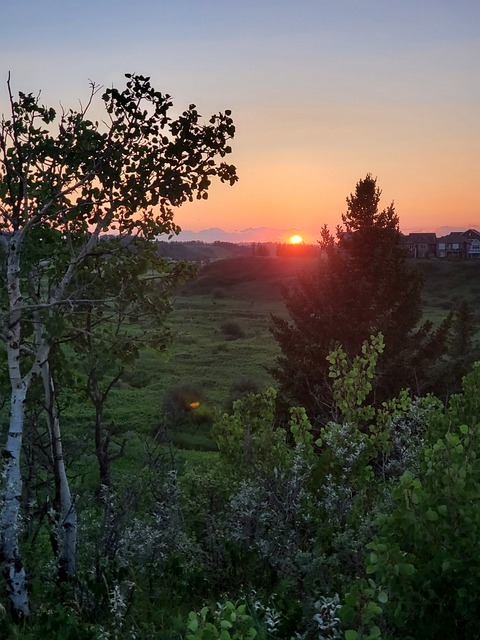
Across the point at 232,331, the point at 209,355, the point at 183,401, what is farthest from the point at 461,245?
the point at 183,401

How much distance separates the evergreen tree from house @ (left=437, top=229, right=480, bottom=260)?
112875mm

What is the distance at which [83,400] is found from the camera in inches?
396

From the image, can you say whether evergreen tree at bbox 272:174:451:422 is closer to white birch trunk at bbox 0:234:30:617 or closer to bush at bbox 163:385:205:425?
bush at bbox 163:385:205:425

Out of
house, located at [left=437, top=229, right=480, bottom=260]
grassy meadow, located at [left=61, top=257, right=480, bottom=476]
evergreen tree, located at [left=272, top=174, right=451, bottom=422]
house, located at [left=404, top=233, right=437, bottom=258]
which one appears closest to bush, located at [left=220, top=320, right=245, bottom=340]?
grassy meadow, located at [left=61, top=257, right=480, bottom=476]

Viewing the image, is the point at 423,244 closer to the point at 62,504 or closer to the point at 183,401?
the point at 183,401

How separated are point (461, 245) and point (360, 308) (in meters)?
118

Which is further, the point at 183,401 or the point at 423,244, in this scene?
the point at 423,244

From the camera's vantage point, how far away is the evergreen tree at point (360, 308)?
22797 millimetres

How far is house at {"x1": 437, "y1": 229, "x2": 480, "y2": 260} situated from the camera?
13138 centimetres

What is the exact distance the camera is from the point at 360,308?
23203 mm

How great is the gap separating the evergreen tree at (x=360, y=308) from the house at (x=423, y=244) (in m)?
109

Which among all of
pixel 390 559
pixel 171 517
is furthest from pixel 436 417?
pixel 390 559

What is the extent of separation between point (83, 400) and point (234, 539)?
3539 millimetres

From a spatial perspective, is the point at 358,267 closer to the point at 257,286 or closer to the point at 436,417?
the point at 436,417
